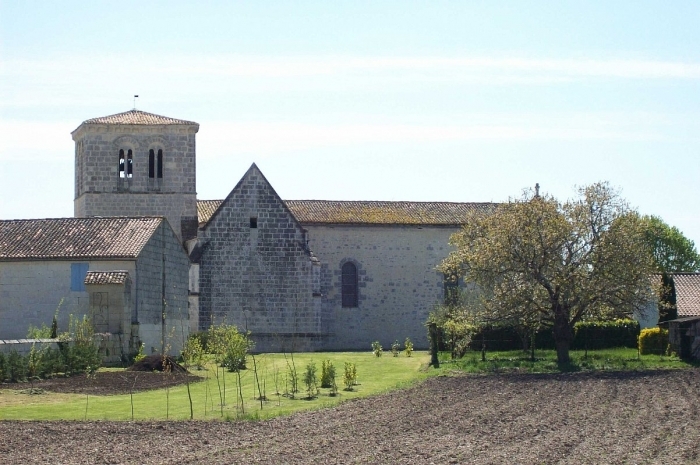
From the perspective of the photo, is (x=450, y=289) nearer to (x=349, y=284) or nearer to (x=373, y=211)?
(x=349, y=284)

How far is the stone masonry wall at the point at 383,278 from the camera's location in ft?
159

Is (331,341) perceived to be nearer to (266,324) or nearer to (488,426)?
(266,324)

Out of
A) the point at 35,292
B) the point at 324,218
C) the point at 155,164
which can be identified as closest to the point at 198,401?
the point at 35,292

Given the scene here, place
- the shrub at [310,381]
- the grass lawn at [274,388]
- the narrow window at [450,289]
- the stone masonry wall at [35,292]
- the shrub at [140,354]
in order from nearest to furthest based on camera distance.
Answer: the grass lawn at [274,388] < the shrub at [310,381] < the shrub at [140,354] < the stone masonry wall at [35,292] < the narrow window at [450,289]

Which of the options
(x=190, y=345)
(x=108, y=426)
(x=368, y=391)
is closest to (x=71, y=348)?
(x=190, y=345)

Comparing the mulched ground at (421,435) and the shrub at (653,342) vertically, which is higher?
the shrub at (653,342)

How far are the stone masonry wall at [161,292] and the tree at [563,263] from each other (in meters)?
10.4

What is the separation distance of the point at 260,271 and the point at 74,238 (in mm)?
9263

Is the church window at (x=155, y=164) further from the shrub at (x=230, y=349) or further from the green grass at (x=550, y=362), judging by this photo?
the shrub at (x=230, y=349)

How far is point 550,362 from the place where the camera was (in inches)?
1291

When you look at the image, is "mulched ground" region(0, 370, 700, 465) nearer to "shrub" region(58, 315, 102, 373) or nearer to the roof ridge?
"shrub" region(58, 315, 102, 373)

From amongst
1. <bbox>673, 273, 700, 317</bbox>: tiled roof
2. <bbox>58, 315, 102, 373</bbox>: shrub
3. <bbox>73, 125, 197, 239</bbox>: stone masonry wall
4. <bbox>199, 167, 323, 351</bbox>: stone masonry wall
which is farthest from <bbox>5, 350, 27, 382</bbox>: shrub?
<bbox>673, 273, 700, 317</bbox>: tiled roof

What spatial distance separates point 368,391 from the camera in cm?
2478

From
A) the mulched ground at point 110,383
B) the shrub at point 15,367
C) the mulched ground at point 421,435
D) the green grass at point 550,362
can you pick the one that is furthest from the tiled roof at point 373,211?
the mulched ground at point 421,435
